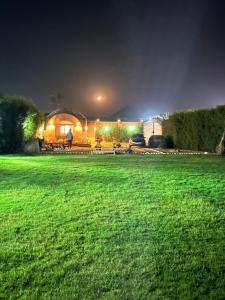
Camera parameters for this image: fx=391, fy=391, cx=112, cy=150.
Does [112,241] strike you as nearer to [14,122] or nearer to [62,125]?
[14,122]

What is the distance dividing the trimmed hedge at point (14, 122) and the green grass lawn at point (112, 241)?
15482 millimetres

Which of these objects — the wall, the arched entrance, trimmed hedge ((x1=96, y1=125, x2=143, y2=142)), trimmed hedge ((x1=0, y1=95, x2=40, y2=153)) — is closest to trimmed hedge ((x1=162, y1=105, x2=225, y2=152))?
the wall

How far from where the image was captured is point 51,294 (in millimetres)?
4816

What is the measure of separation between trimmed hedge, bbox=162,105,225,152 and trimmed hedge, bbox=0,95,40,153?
1326cm

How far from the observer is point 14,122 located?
26.5m

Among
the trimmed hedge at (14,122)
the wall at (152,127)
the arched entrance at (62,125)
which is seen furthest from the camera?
the arched entrance at (62,125)

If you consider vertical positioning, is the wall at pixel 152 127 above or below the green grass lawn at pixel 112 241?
above

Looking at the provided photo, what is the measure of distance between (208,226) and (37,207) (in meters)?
3.60

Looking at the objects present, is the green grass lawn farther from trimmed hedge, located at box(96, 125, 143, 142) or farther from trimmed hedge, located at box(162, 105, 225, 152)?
trimmed hedge, located at box(96, 125, 143, 142)

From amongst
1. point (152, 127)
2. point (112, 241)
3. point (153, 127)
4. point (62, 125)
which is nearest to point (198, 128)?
point (153, 127)

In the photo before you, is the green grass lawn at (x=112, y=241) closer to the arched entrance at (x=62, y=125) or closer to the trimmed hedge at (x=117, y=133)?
the arched entrance at (x=62, y=125)

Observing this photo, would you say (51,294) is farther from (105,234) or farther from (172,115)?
(172,115)

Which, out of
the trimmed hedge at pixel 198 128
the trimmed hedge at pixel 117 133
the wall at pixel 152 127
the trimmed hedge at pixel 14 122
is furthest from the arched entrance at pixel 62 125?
the trimmed hedge at pixel 14 122

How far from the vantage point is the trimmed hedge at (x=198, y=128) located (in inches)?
1112
